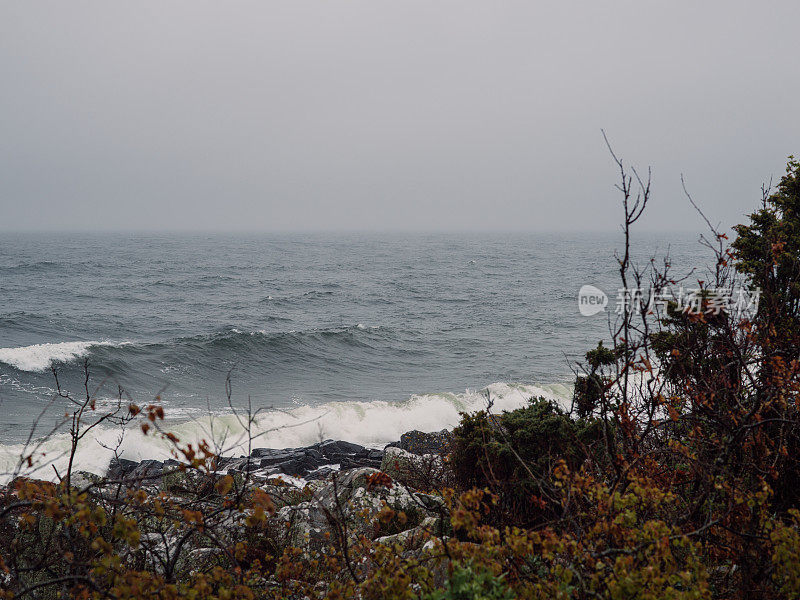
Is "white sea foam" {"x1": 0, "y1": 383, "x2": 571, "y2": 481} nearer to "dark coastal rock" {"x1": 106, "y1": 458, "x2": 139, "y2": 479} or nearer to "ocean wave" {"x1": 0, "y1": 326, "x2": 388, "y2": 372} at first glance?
"dark coastal rock" {"x1": 106, "y1": 458, "x2": 139, "y2": 479}

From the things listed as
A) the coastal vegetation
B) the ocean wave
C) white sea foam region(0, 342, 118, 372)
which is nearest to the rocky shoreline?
the coastal vegetation

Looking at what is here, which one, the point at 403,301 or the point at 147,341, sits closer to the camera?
the point at 147,341

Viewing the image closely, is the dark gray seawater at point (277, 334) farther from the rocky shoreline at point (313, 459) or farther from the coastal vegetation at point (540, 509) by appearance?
the rocky shoreline at point (313, 459)

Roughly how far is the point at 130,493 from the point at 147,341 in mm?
24318

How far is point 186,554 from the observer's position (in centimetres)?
616

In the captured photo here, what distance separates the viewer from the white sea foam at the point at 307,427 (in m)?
12.6

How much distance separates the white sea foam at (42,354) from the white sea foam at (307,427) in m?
8.34

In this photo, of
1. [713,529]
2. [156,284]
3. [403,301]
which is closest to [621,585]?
[713,529]

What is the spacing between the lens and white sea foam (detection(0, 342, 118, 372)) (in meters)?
20.4

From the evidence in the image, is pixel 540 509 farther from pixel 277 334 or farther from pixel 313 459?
pixel 277 334

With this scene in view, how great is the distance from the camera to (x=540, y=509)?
22.1 feet

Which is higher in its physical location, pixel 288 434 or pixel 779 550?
pixel 779 550

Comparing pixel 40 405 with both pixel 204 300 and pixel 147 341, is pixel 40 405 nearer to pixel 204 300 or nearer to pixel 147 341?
pixel 147 341

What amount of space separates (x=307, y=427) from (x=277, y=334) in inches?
457
